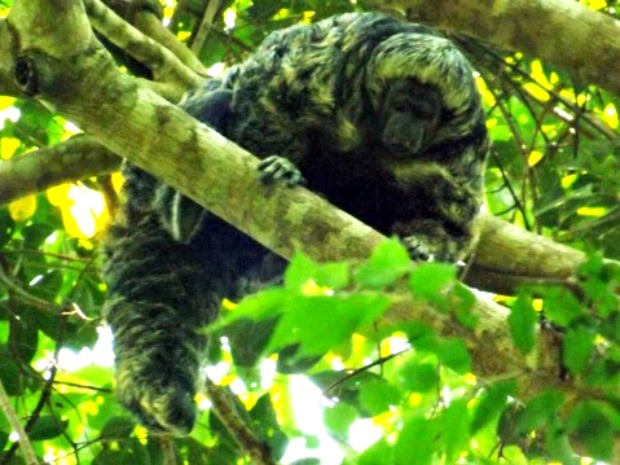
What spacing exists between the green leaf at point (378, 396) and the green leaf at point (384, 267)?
1.16 feet

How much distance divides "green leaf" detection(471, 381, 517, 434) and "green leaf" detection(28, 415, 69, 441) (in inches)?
107

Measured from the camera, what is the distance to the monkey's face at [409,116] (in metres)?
4.46

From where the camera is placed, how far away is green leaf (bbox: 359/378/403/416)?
209 centimetres

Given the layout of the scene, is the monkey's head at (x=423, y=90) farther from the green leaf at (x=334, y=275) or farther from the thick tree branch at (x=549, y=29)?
the green leaf at (x=334, y=275)

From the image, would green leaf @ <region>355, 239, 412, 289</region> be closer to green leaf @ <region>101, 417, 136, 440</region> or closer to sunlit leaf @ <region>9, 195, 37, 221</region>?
green leaf @ <region>101, 417, 136, 440</region>

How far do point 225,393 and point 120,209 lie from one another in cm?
91

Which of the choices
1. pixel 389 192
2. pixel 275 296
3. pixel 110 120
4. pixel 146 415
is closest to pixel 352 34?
pixel 389 192

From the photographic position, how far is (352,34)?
15.7 feet

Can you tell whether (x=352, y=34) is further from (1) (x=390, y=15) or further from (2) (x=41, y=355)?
(2) (x=41, y=355)

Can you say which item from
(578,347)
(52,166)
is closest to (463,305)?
(578,347)

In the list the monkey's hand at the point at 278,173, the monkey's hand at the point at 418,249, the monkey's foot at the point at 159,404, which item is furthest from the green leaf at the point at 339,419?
the monkey's hand at the point at 418,249

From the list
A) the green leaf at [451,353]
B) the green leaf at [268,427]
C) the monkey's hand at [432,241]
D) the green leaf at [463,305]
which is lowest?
the green leaf at [268,427]

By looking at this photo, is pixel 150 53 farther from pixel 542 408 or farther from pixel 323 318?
pixel 323 318

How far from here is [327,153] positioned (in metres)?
4.63
